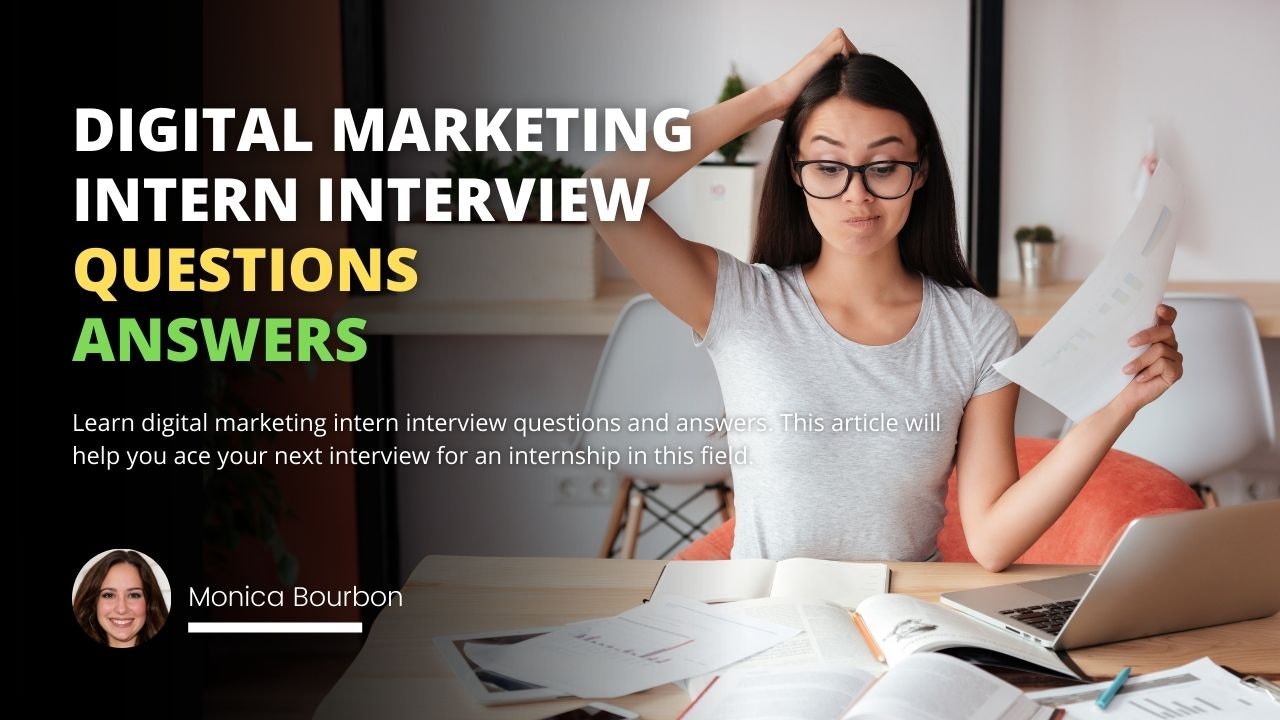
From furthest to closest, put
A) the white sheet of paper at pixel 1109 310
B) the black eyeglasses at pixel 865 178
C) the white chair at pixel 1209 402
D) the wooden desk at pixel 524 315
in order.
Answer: the wooden desk at pixel 524 315 → the white chair at pixel 1209 402 → the black eyeglasses at pixel 865 178 → the white sheet of paper at pixel 1109 310

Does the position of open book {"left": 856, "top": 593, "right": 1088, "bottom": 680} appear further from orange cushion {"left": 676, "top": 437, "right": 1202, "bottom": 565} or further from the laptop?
orange cushion {"left": 676, "top": 437, "right": 1202, "bottom": 565}

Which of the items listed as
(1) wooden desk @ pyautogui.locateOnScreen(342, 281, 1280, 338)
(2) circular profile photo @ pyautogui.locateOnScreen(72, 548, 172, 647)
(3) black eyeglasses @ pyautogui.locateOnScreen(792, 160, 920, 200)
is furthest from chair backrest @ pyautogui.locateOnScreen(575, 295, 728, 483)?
(2) circular profile photo @ pyautogui.locateOnScreen(72, 548, 172, 647)

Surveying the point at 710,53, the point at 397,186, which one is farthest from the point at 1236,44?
the point at 397,186

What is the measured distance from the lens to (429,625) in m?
0.92

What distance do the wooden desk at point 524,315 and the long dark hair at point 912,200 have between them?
804 millimetres

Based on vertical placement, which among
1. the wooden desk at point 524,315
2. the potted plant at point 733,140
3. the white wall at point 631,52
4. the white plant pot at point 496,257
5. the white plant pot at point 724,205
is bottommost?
the wooden desk at point 524,315

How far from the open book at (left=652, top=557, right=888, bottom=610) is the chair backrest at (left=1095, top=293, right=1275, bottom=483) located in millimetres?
1177

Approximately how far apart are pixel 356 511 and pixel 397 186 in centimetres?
66

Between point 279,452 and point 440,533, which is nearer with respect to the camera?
point 279,452

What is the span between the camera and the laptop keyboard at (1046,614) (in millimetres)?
899

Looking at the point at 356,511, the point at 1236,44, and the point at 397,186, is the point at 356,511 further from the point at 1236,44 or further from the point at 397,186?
the point at 1236,44

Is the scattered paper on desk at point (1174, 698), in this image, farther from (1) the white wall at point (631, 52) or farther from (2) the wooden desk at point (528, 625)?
(1) the white wall at point (631, 52)

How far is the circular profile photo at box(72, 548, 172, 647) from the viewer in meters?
0.83

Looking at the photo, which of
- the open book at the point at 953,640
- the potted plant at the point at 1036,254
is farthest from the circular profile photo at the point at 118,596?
the potted plant at the point at 1036,254
